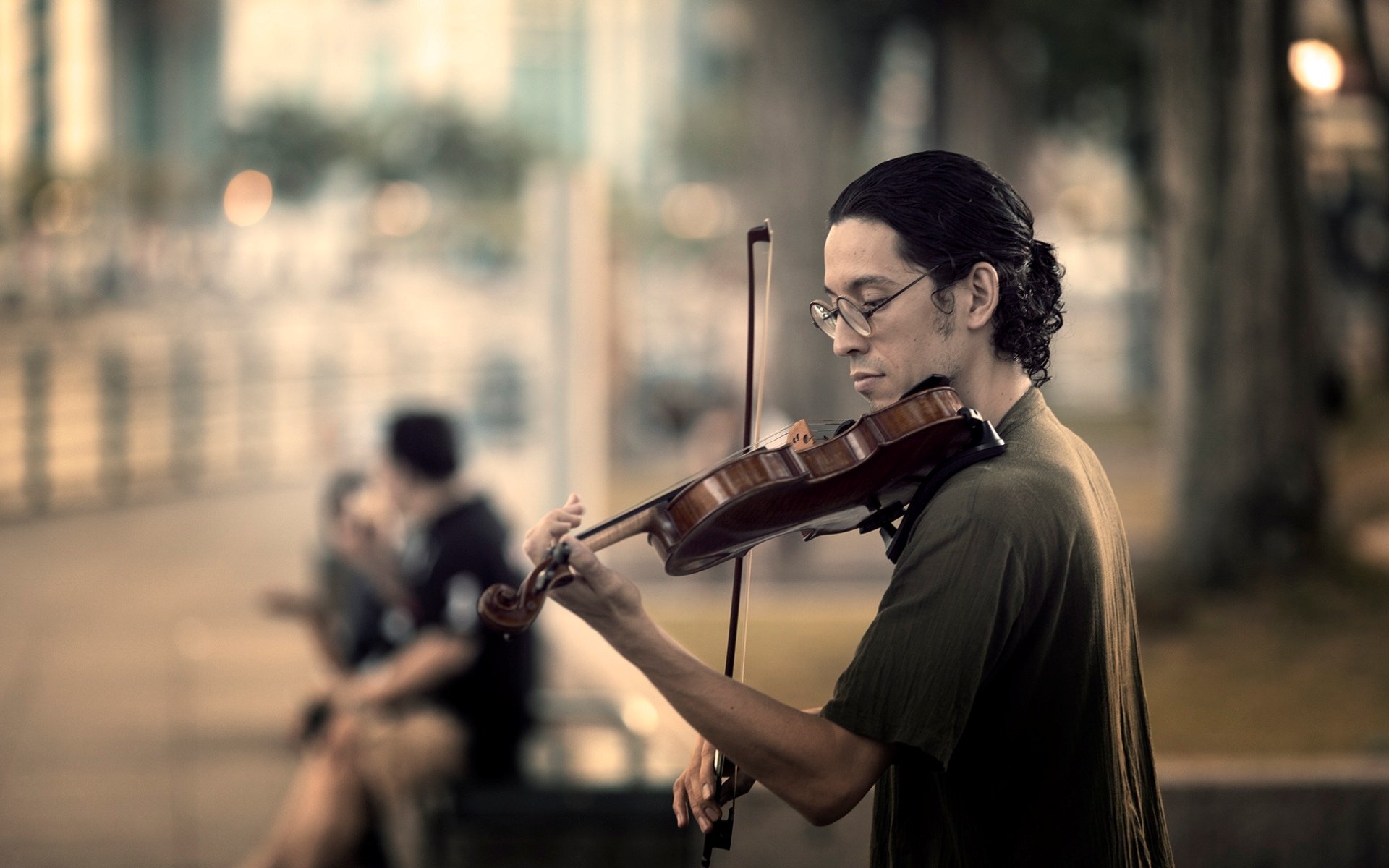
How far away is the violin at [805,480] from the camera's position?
1844mm

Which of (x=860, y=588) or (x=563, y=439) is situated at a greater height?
(x=563, y=439)

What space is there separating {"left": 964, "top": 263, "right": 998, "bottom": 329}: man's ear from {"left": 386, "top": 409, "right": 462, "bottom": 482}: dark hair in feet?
10.8

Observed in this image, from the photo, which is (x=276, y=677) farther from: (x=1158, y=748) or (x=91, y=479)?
(x=91, y=479)

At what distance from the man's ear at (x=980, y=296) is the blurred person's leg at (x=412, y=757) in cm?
322

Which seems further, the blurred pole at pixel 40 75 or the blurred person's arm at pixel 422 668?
the blurred pole at pixel 40 75

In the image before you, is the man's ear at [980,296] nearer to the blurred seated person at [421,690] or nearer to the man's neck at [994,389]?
the man's neck at [994,389]

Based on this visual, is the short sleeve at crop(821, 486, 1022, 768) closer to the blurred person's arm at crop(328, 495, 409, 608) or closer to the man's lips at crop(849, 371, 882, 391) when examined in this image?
the man's lips at crop(849, 371, 882, 391)

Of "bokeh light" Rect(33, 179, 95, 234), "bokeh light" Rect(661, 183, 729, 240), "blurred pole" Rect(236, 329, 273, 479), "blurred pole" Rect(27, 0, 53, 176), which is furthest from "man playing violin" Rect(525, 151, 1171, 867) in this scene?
"blurred pole" Rect(27, 0, 53, 176)

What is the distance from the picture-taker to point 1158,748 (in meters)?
5.73

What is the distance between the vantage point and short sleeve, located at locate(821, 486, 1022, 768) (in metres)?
1.78

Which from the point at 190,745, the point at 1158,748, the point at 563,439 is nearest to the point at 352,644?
the point at 563,439

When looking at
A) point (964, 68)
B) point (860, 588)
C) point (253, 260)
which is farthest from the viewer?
point (253, 260)

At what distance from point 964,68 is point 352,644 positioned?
999 cm

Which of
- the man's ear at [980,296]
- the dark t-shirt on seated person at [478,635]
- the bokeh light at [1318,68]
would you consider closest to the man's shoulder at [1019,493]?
the man's ear at [980,296]
